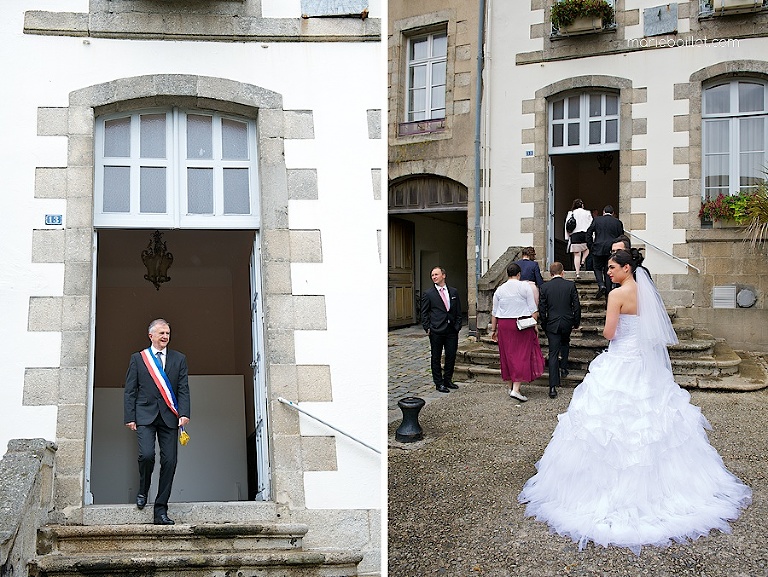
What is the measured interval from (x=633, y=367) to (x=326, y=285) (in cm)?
209

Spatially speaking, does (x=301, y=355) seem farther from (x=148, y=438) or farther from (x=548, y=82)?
(x=548, y=82)

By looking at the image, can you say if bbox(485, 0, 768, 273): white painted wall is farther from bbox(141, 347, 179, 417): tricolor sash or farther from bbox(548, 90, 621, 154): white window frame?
bbox(141, 347, 179, 417): tricolor sash

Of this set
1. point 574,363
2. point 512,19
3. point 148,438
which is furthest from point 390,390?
point 512,19

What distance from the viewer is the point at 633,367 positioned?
4.45 m

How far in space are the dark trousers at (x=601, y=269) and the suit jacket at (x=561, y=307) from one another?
5.68 ft

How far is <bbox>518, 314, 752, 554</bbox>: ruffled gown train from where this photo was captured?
153 inches

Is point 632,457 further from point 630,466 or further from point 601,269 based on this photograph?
point 601,269

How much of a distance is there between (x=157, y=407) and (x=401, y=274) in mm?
7697

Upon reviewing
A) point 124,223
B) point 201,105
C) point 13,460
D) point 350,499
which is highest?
point 201,105

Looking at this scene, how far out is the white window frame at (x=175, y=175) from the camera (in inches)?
200

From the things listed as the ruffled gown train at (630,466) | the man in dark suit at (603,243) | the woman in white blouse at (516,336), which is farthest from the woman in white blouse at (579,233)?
the ruffled gown train at (630,466)

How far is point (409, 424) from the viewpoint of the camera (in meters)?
5.64

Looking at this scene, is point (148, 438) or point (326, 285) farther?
point (326, 285)

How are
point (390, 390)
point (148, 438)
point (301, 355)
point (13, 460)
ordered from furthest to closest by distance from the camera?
point (390, 390) → point (301, 355) → point (148, 438) → point (13, 460)
